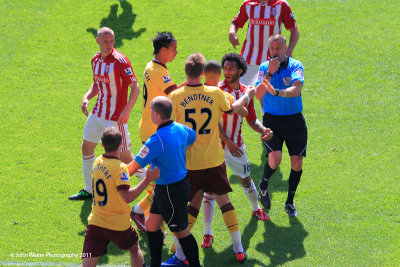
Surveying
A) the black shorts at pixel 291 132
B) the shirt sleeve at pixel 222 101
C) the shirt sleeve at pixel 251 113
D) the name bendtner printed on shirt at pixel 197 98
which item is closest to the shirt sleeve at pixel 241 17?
the black shorts at pixel 291 132

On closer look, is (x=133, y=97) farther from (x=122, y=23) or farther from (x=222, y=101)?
(x=122, y=23)

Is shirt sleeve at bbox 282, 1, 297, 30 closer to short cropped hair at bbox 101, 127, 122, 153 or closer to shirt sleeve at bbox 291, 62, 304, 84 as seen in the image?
shirt sleeve at bbox 291, 62, 304, 84

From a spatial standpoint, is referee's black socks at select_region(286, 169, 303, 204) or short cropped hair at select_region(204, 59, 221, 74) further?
referee's black socks at select_region(286, 169, 303, 204)

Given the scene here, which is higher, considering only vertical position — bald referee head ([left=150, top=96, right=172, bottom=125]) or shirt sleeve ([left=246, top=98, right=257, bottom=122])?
bald referee head ([left=150, top=96, right=172, bottom=125])

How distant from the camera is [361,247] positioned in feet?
25.0

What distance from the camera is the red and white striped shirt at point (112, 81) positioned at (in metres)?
8.37

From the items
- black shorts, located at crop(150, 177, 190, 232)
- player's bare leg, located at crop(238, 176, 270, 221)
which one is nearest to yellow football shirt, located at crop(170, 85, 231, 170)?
black shorts, located at crop(150, 177, 190, 232)

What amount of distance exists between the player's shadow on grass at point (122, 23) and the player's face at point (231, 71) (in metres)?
7.15

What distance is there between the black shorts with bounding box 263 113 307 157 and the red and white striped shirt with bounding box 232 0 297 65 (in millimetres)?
2162

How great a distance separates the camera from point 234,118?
7.73 metres

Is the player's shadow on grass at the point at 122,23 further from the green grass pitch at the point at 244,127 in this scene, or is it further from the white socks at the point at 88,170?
the white socks at the point at 88,170

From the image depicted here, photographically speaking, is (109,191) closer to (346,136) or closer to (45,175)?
(45,175)

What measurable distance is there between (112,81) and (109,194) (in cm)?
262

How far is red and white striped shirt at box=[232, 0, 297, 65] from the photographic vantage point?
402 inches
